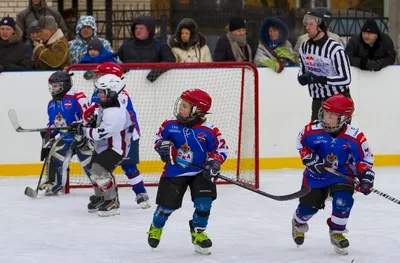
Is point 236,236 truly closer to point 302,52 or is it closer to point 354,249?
point 354,249

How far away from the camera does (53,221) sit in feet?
23.7

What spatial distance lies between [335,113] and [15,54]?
4.42 meters

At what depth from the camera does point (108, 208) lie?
24.2ft

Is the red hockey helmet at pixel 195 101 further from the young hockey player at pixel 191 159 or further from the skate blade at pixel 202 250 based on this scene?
the skate blade at pixel 202 250

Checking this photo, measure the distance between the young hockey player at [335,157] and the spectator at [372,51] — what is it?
3.97 m

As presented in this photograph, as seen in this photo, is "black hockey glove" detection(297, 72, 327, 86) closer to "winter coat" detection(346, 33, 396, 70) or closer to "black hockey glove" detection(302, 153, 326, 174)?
"winter coat" detection(346, 33, 396, 70)

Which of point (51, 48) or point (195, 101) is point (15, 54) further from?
point (195, 101)

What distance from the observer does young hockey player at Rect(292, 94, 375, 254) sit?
5.69m

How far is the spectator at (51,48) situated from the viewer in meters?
9.38

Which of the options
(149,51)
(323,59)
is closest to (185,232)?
(323,59)

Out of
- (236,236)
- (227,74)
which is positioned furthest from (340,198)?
(227,74)

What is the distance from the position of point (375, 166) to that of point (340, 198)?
4052 millimetres

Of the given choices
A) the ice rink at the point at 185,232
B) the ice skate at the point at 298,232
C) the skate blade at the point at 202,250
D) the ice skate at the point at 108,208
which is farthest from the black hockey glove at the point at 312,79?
the skate blade at the point at 202,250

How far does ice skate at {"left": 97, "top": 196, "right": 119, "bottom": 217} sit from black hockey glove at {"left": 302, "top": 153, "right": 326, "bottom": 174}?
2.03 metres
